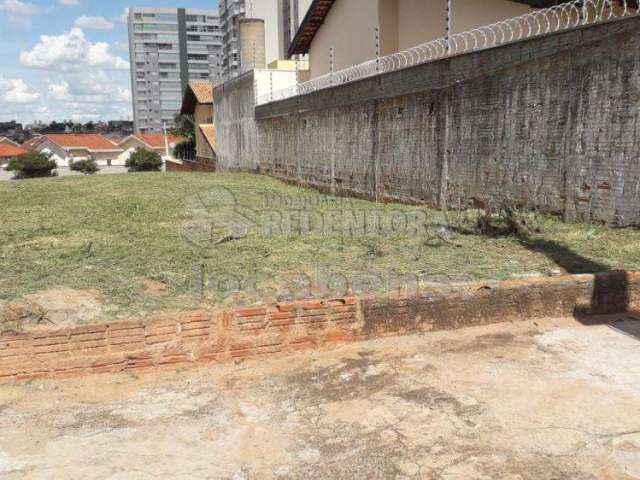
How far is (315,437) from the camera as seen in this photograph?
8.43 ft

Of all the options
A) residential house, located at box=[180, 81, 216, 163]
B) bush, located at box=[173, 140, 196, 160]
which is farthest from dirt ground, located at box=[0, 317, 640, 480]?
bush, located at box=[173, 140, 196, 160]

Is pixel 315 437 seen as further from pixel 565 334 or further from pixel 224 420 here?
pixel 565 334

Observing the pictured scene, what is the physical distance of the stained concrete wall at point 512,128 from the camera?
5496 millimetres

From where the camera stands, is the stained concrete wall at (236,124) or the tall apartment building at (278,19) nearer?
the stained concrete wall at (236,124)

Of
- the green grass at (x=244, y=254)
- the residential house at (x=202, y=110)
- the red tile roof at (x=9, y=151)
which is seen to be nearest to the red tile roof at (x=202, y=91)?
the residential house at (x=202, y=110)

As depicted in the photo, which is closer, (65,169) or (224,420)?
(224,420)

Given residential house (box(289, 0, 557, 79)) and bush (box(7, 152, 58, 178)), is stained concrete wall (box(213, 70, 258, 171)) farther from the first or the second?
bush (box(7, 152, 58, 178))

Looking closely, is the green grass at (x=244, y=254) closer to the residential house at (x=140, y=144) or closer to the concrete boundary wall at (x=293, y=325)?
the concrete boundary wall at (x=293, y=325)

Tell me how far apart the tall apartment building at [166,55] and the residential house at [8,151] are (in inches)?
1620

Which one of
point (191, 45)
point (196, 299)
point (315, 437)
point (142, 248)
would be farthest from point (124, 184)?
point (191, 45)

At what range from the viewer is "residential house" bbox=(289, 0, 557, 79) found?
420 inches

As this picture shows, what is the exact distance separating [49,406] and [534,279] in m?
3.45

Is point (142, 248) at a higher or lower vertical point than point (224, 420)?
higher

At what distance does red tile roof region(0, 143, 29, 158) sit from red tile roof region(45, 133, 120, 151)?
11.3 ft
